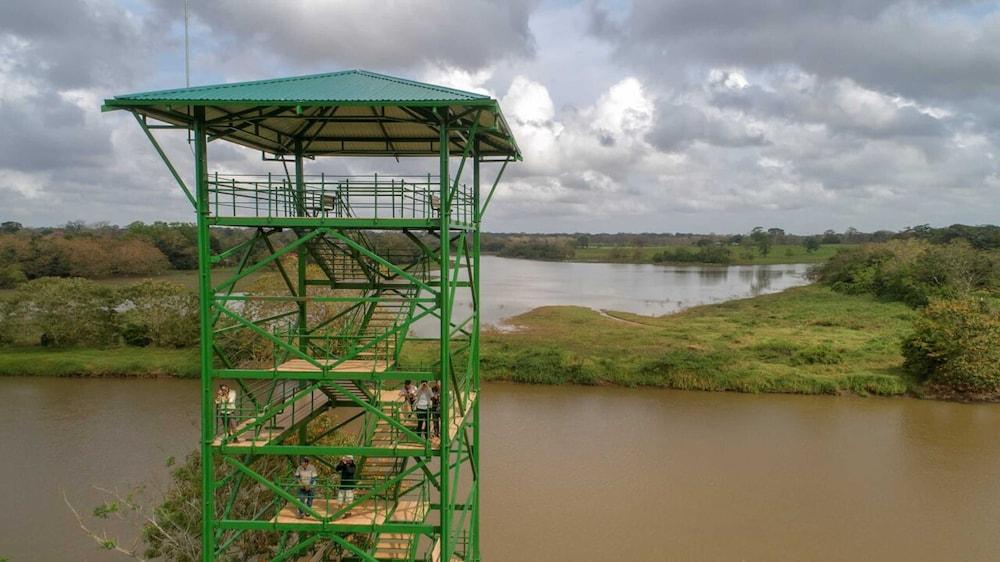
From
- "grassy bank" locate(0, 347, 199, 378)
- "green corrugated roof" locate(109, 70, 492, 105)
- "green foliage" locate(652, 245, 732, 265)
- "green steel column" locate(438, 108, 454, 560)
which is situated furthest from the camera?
"green foliage" locate(652, 245, 732, 265)

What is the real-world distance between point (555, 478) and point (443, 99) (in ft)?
53.4

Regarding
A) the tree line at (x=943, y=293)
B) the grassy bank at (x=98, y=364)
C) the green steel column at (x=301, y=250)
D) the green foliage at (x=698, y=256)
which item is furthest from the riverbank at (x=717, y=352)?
the green foliage at (x=698, y=256)

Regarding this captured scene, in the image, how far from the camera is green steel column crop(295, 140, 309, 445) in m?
12.0

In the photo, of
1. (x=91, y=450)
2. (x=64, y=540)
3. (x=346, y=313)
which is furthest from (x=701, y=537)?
(x=91, y=450)

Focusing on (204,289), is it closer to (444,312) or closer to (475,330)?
(444,312)

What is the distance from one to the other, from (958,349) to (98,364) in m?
48.5

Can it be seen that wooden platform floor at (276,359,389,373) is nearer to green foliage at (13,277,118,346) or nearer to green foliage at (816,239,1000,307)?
green foliage at (13,277,118,346)

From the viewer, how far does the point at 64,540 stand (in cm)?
1755

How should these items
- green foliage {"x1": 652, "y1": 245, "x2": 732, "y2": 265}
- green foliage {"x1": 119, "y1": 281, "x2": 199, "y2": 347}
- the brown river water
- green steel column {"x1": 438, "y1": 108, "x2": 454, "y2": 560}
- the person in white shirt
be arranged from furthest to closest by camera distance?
1. green foliage {"x1": 652, "y1": 245, "x2": 732, "y2": 265}
2. green foliage {"x1": 119, "y1": 281, "x2": 199, "y2": 347}
3. the brown river water
4. the person in white shirt
5. green steel column {"x1": 438, "y1": 108, "x2": 454, "y2": 560}

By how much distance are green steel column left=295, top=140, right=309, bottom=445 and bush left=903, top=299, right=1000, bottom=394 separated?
34034 mm

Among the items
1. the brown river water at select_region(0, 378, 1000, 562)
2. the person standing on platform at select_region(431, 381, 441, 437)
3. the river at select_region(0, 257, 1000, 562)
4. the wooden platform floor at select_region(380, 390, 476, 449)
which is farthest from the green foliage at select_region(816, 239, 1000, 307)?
the person standing on platform at select_region(431, 381, 441, 437)

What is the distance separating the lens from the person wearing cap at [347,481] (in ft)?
35.7

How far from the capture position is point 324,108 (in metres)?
11.2

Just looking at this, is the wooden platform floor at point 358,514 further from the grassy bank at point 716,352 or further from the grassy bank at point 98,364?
the grassy bank at point 98,364
